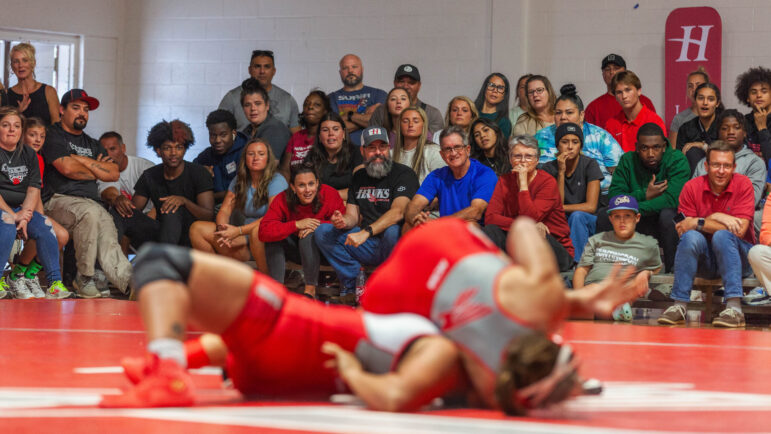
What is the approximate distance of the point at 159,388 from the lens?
219 centimetres

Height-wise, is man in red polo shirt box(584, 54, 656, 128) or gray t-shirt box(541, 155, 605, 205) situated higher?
man in red polo shirt box(584, 54, 656, 128)

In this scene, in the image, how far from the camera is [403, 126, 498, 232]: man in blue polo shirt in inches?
265

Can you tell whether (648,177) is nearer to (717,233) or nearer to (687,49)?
(717,233)

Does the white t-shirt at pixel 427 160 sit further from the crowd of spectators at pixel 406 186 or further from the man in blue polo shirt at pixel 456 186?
the man in blue polo shirt at pixel 456 186

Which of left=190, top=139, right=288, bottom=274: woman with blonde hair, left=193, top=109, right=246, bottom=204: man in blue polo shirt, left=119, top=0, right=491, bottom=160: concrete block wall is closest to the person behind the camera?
left=190, top=139, right=288, bottom=274: woman with blonde hair

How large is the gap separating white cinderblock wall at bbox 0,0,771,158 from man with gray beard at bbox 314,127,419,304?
2.81 metres

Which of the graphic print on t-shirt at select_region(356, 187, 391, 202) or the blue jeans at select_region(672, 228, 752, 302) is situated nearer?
the blue jeans at select_region(672, 228, 752, 302)

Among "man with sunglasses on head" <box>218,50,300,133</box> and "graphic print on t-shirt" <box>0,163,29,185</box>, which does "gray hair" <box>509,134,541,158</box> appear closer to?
"man with sunglasses on head" <box>218,50,300,133</box>

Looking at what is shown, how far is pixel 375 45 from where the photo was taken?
32.4 feet

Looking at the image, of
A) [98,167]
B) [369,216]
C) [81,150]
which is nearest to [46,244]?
[98,167]

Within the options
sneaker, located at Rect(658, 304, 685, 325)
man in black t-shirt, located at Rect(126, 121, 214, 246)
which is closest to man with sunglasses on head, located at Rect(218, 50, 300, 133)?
man in black t-shirt, located at Rect(126, 121, 214, 246)

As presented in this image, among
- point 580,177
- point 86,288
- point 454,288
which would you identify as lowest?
point 86,288

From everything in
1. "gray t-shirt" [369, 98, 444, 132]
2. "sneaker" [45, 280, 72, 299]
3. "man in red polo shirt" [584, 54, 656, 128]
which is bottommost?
"sneaker" [45, 280, 72, 299]

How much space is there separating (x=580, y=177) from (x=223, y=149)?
3.11m
